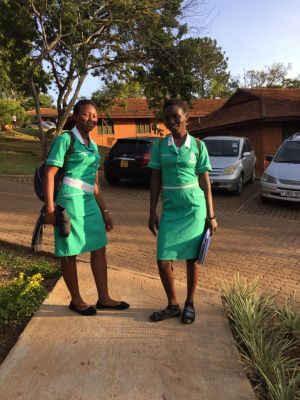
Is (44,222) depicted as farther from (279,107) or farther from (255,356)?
A: (279,107)

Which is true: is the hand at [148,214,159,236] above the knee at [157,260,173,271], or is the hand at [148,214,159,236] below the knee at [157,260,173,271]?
above

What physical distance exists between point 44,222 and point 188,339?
58.9 inches

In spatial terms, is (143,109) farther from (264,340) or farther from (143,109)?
(264,340)

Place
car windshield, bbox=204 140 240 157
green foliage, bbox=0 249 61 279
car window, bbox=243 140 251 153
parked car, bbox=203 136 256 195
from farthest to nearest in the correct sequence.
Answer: car window, bbox=243 140 251 153 → car windshield, bbox=204 140 240 157 → parked car, bbox=203 136 256 195 → green foliage, bbox=0 249 61 279

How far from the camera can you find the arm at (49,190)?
3.49m

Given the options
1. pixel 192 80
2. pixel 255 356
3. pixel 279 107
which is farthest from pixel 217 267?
pixel 279 107

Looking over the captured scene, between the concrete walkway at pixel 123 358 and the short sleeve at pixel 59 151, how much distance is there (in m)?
1.34

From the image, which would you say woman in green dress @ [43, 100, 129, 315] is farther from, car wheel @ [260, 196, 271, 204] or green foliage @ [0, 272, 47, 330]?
car wheel @ [260, 196, 271, 204]

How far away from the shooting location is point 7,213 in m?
8.83

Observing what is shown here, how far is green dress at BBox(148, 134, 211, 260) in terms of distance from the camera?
364 centimetres

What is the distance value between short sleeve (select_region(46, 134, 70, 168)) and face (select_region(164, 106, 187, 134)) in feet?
2.70

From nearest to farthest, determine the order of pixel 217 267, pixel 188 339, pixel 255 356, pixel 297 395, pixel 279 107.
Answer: pixel 297 395
pixel 255 356
pixel 188 339
pixel 217 267
pixel 279 107

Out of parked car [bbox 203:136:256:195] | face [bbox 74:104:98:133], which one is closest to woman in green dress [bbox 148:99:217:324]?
face [bbox 74:104:98:133]

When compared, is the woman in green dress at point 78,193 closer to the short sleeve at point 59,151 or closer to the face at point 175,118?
the short sleeve at point 59,151
